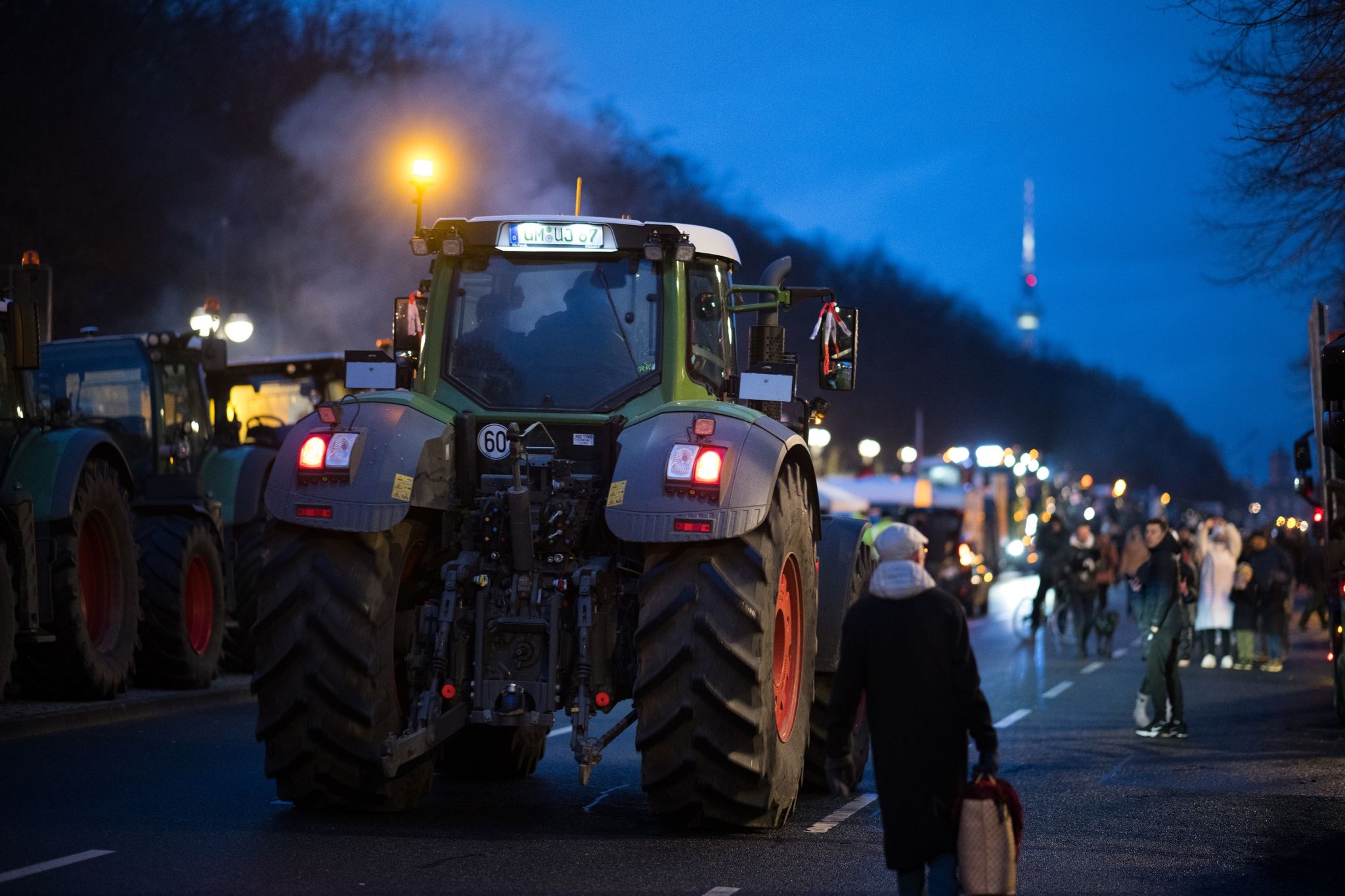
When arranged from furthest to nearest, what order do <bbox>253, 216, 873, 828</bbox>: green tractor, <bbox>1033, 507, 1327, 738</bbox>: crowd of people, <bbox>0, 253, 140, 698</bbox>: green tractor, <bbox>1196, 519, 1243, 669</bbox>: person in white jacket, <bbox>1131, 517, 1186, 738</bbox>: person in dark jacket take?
<bbox>1033, 507, 1327, 738</bbox>: crowd of people < <bbox>1196, 519, 1243, 669</bbox>: person in white jacket < <bbox>1131, 517, 1186, 738</bbox>: person in dark jacket < <bbox>0, 253, 140, 698</bbox>: green tractor < <bbox>253, 216, 873, 828</bbox>: green tractor

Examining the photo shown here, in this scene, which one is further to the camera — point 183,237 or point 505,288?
point 183,237

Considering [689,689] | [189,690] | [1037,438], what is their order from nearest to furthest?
[689,689]
[189,690]
[1037,438]

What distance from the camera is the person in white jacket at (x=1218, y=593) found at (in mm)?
25922

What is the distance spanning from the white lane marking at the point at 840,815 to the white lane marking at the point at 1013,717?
18.2 feet

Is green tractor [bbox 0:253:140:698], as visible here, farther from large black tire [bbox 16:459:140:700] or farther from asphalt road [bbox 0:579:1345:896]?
asphalt road [bbox 0:579:1345:896]

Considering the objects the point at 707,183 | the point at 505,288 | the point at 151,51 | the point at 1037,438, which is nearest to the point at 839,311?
the point at 505,288

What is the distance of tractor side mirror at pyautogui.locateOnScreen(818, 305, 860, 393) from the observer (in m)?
10.9

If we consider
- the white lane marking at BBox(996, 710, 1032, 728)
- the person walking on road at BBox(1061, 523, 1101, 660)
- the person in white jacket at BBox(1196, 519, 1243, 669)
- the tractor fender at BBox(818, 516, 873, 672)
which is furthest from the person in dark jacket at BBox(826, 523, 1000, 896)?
the person walking on road at BBox(1061, 523, 1101, 660)

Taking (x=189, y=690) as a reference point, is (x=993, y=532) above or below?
above

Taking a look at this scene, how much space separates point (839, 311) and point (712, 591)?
93.9 inches

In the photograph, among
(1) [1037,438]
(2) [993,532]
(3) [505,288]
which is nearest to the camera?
(3) [505,288]

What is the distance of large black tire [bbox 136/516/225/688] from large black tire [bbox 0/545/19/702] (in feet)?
9.41

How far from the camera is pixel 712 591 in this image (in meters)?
9.22

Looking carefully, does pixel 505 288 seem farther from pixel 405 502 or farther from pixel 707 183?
pixel 707 183
